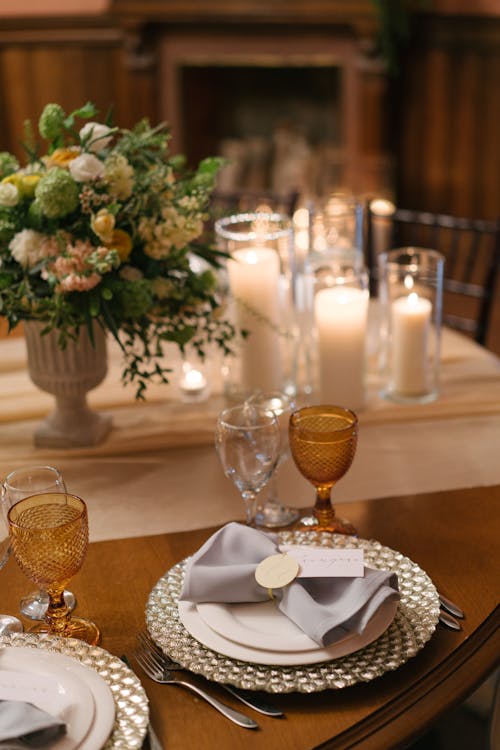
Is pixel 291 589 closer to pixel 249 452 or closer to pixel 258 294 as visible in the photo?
pixel 249 452

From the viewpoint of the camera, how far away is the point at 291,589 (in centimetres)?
107

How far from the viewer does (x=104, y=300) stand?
4.74 feet

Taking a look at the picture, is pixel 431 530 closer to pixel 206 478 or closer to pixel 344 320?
pixel 206 478

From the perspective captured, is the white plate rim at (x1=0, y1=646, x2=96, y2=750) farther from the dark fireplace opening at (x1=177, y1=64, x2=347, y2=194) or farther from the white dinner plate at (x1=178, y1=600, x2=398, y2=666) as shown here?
the dark fireplace opening at (x1=177, y1=64, x2=347, y2=194)

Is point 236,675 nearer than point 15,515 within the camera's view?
Yes

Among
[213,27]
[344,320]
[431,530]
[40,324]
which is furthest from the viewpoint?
[213,27]

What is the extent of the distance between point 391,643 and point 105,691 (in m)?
0.29

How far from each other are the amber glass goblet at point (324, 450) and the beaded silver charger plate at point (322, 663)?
13cm

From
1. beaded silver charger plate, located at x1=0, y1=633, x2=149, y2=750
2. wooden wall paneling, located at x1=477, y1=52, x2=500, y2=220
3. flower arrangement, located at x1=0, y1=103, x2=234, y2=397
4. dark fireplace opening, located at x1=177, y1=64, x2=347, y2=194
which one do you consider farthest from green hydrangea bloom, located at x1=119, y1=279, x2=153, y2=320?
dark fireplace opening, located at x1=177, y1=64, x2=347, y2=194

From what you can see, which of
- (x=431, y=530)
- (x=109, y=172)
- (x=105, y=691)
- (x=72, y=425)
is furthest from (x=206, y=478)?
(x=105, y=691)

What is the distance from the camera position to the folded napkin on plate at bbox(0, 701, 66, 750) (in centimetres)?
87

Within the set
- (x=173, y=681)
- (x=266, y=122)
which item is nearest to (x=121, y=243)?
(x=173, y=681)

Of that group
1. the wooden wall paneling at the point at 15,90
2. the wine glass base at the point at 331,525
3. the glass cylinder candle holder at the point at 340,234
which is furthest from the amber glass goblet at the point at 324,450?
the wooden wall paneling at the point at 15,90

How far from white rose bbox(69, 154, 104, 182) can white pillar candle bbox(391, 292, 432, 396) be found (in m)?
0.61
